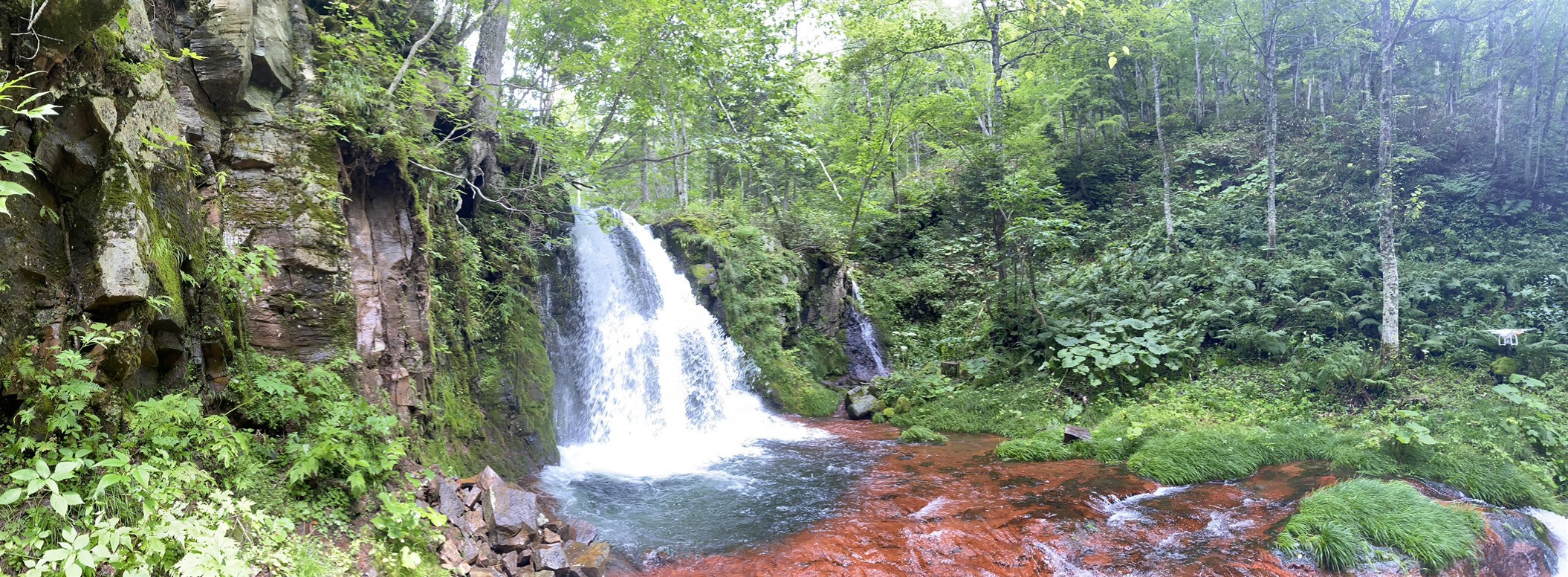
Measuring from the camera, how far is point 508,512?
5.67 m

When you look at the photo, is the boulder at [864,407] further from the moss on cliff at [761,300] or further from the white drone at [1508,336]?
the white drone at [1508,336]

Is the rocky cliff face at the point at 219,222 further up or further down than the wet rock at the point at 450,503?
further up

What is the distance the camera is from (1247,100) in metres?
27.6

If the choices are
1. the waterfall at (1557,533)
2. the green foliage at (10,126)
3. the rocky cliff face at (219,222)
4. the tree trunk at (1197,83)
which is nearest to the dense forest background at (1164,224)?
the waterfall at (1557,533)

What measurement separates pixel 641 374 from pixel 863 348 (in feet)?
21.4

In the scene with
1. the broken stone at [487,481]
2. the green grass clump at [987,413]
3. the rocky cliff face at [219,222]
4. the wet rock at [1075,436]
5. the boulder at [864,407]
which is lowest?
the boulder at [864,407]

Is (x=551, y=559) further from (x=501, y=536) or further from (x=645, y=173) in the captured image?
(x=645, y=173)

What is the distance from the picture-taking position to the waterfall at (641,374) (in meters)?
10.7

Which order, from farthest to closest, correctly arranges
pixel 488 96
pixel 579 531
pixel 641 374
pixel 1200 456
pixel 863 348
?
1. pixel 863 348
2. pixel 641 374
3. pixel 488 96
4. pixel 1200 456
5. pixel 579 531

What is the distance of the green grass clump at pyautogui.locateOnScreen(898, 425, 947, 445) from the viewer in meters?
11.2

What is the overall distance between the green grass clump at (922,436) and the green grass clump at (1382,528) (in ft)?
17.8

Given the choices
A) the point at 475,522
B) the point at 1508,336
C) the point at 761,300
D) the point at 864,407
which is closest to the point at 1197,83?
the point at 1508,336

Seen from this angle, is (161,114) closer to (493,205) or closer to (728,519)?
(728,519)

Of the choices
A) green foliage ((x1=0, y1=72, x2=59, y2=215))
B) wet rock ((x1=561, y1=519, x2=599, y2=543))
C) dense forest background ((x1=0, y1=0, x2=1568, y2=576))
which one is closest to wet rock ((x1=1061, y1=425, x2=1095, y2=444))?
dense forest background ((x1=0, y1=0, x2=1568, y2=576))
